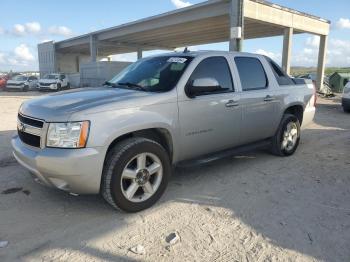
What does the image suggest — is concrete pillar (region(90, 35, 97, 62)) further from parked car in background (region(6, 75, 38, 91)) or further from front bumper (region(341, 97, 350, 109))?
front bumper (region(341, 97, 350, 109))

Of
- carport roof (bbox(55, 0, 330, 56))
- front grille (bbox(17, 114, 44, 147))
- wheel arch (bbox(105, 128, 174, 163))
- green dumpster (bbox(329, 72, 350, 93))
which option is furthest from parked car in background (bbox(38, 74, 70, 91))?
wheel arch (bbox(105, 128, 174, 163))

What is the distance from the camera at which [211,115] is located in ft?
15.1

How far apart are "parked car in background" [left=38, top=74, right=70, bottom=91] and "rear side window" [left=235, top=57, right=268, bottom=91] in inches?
1065

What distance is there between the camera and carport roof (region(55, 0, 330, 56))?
21297 millimetres

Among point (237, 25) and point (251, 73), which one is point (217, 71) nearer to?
point (251, 73)

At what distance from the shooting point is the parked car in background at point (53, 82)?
98.1ft

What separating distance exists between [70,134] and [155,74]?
1.60 meters

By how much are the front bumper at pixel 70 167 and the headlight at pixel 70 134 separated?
0.06 m

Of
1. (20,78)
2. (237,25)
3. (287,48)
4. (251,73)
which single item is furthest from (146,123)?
(20,78)

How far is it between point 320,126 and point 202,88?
6759 mm

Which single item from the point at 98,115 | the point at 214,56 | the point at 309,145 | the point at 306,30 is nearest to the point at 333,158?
the point at 309,145

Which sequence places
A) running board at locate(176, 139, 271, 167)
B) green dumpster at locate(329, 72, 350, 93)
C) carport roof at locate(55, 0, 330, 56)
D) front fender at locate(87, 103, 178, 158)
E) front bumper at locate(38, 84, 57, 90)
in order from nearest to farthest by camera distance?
front fender at locate(87, 103, 178, 158)
running board at locate(176, 139, 271, 167)
carport roof at locate(55, 0, 330, 56)
green dumpster at locate(329, 72, 350, 93)
front bumper at locate(38, 84, 57, 90)

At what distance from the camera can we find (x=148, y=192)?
4.01m

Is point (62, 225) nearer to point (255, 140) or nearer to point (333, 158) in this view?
point (255, 140)
